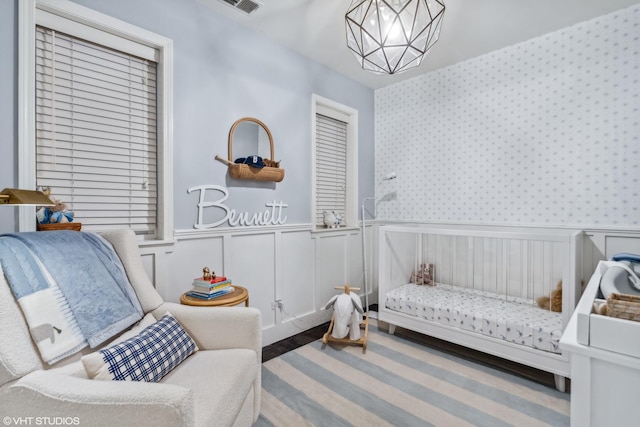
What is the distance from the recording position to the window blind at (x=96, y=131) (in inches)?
63.6

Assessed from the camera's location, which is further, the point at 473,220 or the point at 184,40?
the point at 473,220

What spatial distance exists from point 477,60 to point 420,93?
580mm

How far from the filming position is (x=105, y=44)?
1.75m

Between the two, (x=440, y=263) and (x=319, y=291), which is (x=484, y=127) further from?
(x=319, y=291)

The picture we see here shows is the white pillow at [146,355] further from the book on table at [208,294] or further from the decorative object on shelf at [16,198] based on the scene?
the decorative object on shelf at [16,198]

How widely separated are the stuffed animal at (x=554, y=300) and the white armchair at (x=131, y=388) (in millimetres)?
2097

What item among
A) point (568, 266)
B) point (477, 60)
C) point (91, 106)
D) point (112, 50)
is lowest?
point (568, 266)

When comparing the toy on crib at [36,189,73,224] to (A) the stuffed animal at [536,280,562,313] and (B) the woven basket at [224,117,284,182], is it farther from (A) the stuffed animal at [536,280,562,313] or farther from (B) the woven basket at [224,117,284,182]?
(A) the stuffed animal at [536,280,562,313]

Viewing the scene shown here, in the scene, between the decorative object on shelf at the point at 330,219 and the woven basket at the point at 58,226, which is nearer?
the woven basket at the point at 58,226

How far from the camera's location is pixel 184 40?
6.63 feet

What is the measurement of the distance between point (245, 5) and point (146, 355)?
2164 millimetres

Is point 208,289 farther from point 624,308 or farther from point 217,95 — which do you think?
point 624,308

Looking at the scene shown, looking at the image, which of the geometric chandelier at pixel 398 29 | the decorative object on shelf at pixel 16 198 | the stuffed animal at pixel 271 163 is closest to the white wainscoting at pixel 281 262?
the stuffed animal at pixel 271 163

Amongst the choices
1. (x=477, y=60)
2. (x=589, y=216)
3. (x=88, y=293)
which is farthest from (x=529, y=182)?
(x=88, y=293)
